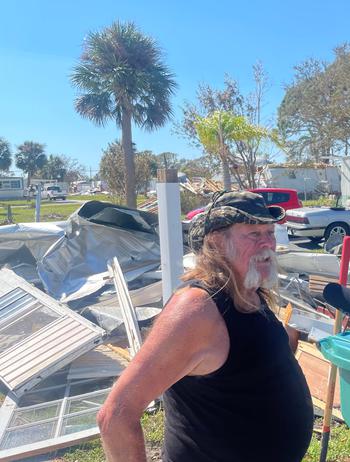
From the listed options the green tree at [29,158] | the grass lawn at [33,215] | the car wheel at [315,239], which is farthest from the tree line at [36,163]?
the car wheel at [315,239]

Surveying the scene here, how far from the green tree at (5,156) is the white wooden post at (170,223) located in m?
71.4

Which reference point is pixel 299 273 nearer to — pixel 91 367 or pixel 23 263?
pixel 91 367

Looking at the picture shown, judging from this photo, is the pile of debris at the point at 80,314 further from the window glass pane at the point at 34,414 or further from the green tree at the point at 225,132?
the green tree at the point at 225,132

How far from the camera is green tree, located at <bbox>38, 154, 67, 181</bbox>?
3162 inches

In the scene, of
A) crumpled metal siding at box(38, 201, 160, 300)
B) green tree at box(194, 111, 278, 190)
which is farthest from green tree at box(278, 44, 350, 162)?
crumpled metal siding at box(38, 201, 160, 300)

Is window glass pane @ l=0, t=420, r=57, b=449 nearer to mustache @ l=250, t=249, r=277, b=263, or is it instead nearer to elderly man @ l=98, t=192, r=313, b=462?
elderly man @ l=98, t=192, r=313, b=462

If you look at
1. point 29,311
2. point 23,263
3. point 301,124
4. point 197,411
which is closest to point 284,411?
point 197,411

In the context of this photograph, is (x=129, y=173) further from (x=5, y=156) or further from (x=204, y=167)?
(x=5, y=156)

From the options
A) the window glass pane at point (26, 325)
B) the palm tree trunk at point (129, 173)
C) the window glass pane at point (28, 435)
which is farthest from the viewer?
the palm tree trunk at point (129, 173)

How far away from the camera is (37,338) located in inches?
182

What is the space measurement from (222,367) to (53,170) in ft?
272

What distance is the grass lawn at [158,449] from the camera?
3168 mm

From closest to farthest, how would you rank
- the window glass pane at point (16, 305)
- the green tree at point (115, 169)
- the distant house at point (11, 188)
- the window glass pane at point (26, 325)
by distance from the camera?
1. the window glass pane at point (26, 325)
2. the window glass pane at point (16, 305)
3. the green tree at point (115, 169)
4. the distant house at point (11, 188)

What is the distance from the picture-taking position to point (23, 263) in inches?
330
